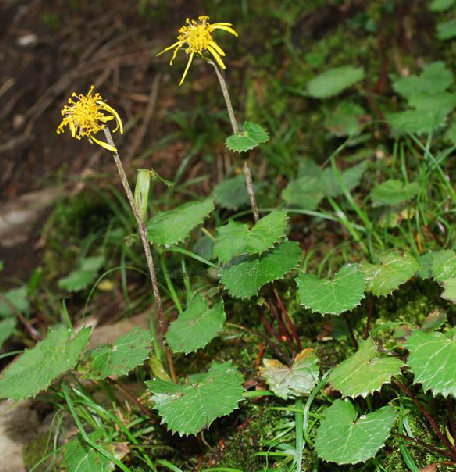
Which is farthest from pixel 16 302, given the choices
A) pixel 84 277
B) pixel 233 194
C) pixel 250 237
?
pixel 250 237

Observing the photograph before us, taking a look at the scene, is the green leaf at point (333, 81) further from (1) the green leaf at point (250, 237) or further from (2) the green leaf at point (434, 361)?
(2) the green leaf at point (434, 361)

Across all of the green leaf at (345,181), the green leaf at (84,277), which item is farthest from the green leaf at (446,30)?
the green leaf at (84,277)

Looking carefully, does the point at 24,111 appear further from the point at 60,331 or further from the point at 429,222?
the point at 429,222

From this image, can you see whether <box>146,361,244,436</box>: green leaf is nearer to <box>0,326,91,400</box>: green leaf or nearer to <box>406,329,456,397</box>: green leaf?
<box>0,326,91,400</box>: green leaf

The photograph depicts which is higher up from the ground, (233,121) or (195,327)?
(233,121)

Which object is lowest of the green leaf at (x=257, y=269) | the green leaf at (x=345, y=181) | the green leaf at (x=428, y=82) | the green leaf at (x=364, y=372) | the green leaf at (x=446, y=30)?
the green leaf at (x=364, y=372)

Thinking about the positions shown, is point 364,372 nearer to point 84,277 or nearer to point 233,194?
point 233,194

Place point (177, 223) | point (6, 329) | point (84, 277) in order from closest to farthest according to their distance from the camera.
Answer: point (177, 223), point (6, 329), point (84, 277)
